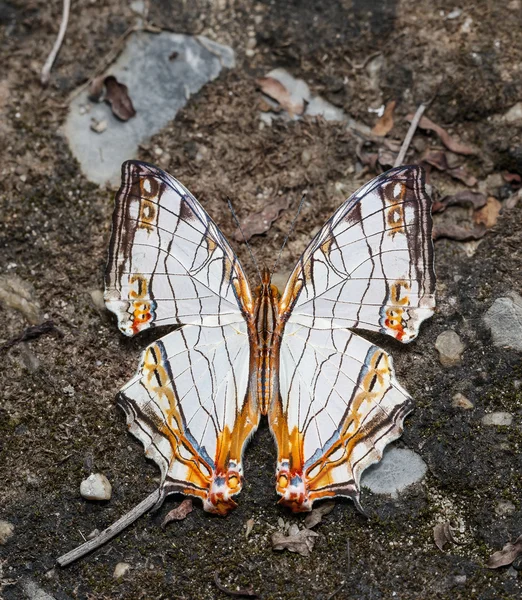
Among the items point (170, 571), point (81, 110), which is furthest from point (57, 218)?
point (170, 571)

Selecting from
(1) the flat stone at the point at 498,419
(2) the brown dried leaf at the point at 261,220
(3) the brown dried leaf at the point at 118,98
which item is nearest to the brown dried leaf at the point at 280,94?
(2) the brown dried leaf at the point at 261,220

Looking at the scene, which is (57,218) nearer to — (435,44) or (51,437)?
Result: (51,437)

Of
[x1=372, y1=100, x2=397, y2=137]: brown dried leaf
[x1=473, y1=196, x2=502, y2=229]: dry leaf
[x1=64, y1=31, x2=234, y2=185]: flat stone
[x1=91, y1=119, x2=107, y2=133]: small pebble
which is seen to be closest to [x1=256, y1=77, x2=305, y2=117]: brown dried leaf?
[x1=64, y1=31, x2=234, y2=185]: flat stone

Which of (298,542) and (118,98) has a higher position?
(118,98)

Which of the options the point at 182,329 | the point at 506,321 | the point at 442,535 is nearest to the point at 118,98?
the point at 182,329

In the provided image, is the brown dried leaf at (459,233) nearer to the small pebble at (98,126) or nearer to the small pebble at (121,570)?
the small pebble at (98,126)

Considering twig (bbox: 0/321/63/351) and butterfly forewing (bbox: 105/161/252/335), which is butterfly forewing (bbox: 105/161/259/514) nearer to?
butterfly forewing (bbox: 105/161/252/335)

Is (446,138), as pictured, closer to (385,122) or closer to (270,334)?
(385,122)
